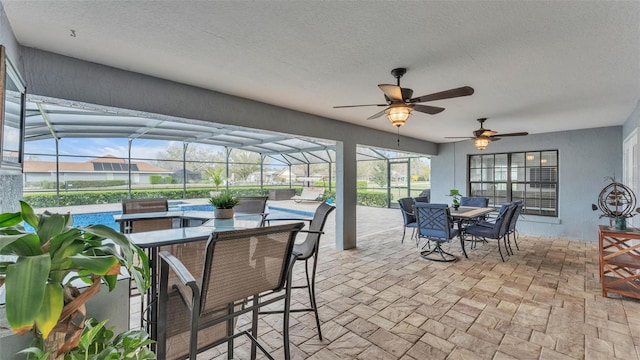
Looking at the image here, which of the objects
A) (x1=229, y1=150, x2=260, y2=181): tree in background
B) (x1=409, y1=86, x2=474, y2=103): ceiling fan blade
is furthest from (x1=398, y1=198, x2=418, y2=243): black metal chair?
(x1=229, y1=150, x2=260, y2=181): tree in background

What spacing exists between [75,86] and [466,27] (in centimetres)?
315

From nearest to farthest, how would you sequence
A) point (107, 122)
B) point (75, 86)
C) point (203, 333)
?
point (203, 333), point (75, 86), point (107, 122)

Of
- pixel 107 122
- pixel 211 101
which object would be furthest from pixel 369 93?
pixel 107 122

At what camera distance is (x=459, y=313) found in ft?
8.34

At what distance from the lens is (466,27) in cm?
182

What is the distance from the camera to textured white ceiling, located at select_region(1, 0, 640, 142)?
1.64 metres

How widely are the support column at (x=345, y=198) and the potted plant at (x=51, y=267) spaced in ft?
12.7

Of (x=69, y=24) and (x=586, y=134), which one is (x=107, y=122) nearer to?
(x=69, y=24)

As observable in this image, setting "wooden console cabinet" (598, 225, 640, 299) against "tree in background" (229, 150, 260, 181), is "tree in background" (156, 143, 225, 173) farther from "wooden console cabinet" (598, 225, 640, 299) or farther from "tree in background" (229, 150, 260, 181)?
"wooden console cabinet" (598, 225, 640, 299)

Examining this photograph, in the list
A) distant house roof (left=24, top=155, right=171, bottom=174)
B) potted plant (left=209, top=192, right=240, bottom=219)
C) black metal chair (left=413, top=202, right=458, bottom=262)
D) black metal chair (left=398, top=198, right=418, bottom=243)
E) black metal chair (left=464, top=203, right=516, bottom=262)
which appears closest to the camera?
potted plant (left=209, top=192, right=240, bottom=219)

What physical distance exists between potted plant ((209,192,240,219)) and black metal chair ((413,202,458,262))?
2.78 m

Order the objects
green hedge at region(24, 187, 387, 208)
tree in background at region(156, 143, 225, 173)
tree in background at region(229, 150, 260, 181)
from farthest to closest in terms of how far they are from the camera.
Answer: tree in background at region(229, 150, 260, 181) < tree in background at region(156, 143, 225, 173) < green hedge at region(24, 187, 387, 208)

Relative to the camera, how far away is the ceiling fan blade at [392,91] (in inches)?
87.3

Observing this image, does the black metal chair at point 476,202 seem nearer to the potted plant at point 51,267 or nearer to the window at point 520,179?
the window at point 520,179
